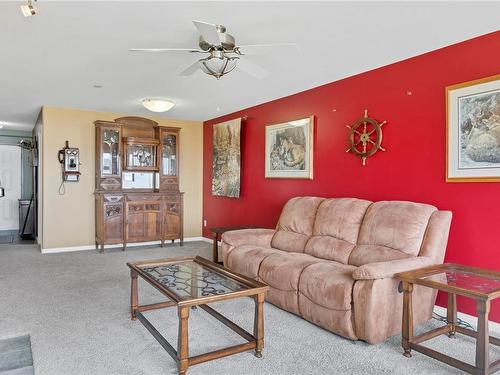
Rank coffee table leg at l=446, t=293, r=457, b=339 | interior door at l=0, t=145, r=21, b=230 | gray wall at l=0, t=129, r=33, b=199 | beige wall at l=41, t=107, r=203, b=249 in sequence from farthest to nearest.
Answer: gray wall at l=0, t=129, r=33, b=199
interior door at l=0, t=145, r=21, b=230
beige wall at l=41, t=107, r=203, b=249
coffee table leg at l=446, t=293, r=457, b=339

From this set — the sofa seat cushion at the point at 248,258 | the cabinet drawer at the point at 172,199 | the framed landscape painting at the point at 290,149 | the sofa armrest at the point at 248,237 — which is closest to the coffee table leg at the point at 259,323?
the sofa seat cushion at the point at 248,258

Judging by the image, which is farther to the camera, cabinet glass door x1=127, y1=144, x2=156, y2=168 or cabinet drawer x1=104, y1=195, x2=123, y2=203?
cabinet glass door x1=127, y1=144, x2=156, y2=168

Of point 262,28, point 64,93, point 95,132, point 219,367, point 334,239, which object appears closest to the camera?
point 219,367

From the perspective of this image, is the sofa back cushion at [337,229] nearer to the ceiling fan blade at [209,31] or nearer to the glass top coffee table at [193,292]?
the glass top coffee table at [193,292]

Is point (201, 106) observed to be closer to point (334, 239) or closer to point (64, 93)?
point (64, 93)

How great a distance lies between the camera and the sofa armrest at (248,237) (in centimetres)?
417

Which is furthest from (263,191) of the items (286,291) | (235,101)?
(286,291)

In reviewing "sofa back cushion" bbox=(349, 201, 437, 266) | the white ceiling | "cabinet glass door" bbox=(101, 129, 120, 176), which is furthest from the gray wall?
"sofa back cushion" bbox=(349, 201, 437, 266)

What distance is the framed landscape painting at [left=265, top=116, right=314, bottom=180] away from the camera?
187 inches

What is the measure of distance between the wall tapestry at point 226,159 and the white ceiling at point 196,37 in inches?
55.5

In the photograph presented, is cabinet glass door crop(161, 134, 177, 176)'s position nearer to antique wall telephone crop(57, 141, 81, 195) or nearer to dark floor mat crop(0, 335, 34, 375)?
antique wall telephone crop(57, 141, 81, 195)

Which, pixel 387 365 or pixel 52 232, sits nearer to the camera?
pixel 387 365

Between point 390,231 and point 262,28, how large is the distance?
6.45ft

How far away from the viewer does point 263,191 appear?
5.63 meters
